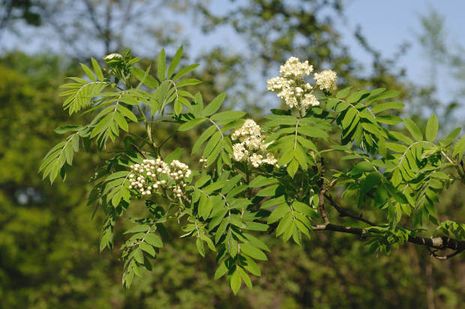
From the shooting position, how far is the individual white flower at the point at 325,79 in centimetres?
273

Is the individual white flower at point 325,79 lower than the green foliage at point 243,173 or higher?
higher

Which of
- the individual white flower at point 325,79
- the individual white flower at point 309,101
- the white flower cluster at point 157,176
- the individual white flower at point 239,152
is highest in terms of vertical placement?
the individual white flower at point 325,79

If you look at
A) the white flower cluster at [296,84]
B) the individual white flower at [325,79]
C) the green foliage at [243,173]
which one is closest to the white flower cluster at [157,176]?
the green foliage at [243,173]

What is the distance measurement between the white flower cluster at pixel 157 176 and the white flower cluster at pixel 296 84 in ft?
1.61

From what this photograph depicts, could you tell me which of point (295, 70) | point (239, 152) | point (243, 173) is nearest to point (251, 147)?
point (239, 152)

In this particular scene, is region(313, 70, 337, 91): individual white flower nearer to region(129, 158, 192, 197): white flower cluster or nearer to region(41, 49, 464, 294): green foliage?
region(41, 49, 464, 294): green foliage

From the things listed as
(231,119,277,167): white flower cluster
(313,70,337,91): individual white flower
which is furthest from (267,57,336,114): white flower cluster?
(231,119,277,167): white flower cluster

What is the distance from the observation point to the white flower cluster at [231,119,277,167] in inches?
102

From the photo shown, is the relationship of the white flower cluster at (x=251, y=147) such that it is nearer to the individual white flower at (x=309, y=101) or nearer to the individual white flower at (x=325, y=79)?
the individual white flower at (x=309, y=101)

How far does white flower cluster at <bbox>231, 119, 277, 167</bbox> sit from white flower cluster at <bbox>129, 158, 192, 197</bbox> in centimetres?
22

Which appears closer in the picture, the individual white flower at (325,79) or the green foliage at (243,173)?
the green foliage at (243,173)

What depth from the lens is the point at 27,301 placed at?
1616 cm

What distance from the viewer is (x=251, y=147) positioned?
2.62 metres

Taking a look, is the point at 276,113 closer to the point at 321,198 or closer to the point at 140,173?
the point at 321,198
